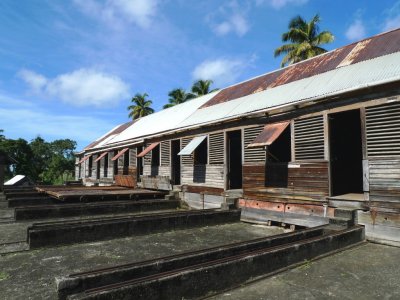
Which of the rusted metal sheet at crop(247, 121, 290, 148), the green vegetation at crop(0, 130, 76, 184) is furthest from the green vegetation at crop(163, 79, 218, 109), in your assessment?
the rusted metal sheet at crop(247, 121, 290, 148)

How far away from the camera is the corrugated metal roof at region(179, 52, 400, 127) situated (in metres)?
9.30

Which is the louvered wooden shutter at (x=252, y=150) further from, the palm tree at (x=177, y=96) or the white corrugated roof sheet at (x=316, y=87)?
the palm tree at (x=177, y=96)

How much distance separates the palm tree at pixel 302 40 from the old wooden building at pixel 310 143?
16.8 m

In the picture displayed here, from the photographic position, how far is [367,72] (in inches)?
394

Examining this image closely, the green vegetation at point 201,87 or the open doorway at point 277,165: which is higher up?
the green vegetation at point 201,87

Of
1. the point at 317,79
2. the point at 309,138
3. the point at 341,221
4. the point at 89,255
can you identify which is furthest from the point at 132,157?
the point at 341,221

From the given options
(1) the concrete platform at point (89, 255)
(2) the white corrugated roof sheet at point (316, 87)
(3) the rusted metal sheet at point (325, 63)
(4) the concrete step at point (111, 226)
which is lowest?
(1) the concrete platform at point (89, 255)

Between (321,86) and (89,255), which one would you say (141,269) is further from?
(321,86)

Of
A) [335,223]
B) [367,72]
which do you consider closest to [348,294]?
[335,223]

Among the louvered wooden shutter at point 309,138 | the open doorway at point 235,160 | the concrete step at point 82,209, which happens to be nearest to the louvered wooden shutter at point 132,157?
the concrete step at point 82,209

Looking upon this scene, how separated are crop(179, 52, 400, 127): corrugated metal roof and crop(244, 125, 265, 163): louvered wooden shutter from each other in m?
0.76

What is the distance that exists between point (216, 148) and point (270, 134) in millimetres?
3941

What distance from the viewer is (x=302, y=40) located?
1298 inches

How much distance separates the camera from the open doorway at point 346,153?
36.6 feet
